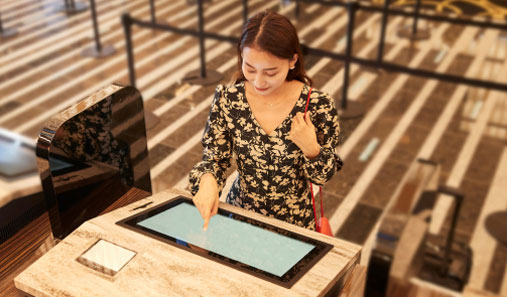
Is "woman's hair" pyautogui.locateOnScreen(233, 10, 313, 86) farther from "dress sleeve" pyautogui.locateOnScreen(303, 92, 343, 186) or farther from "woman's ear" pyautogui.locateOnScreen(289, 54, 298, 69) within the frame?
"dress sleeve" pyautogui.locateOnScreen(303, 92, 343, 186)

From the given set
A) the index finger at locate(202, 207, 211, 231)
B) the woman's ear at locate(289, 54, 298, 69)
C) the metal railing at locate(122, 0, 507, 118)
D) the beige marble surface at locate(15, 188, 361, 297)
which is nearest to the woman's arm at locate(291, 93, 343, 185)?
the woman's ear at locate(289, 54, 298, 69)

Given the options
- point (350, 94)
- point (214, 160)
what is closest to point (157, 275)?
point (214, 160)

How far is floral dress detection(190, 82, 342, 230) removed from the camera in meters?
2.11

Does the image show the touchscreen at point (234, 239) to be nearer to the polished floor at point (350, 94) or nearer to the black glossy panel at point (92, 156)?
the black glossy panel at point (92, 156)

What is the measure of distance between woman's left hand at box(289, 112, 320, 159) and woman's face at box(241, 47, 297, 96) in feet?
0.45

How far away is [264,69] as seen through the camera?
1.95m

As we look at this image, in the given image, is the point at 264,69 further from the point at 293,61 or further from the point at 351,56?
the point at 351,56

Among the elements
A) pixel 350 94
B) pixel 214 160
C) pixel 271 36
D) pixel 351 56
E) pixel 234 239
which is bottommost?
pixel 350 94

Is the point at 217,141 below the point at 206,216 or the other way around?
the other way around

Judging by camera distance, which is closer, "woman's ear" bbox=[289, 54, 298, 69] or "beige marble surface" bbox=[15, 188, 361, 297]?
"beige marble surface" bbox=[15, 188, 361, 297]

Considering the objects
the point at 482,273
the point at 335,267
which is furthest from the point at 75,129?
the point at 482,273

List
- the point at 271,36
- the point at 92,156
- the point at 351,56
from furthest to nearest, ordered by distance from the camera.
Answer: the point at 351,56
the point at 92,156
the point at 271,36

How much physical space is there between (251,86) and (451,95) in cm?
446

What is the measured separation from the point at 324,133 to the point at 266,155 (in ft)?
0.75
